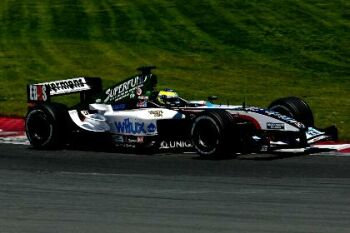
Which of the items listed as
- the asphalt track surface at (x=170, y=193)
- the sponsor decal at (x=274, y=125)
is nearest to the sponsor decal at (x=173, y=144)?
the asphalt track surface at (x=170, y=193)

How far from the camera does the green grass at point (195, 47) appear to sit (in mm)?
26253

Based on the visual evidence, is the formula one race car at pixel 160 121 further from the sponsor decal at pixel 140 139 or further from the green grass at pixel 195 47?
the green grass at pixel 195 47

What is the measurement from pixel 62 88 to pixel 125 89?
141 cm

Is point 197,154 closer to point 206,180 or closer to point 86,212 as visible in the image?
point 206,180

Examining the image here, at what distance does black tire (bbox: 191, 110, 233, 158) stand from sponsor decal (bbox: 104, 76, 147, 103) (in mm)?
1839

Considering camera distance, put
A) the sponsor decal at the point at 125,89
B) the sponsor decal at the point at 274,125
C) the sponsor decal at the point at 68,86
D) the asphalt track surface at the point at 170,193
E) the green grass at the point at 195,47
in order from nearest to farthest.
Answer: the asphalt track surface at the point at 170,193
the sponsor decal at the point at 274,125
the sponsor decal at the point at 125,89
the sponsor decal at the point at 68,86
the green grass at the point at 195,47

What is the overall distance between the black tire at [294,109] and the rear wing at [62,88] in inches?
128

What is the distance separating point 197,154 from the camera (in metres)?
15.8

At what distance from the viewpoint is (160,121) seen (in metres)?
15.9

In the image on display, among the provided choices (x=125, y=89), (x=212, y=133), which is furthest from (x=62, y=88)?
(x=212, y=133)

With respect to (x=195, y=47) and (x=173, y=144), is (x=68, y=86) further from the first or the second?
(x=195, y=47)

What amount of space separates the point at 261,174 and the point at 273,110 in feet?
10.5

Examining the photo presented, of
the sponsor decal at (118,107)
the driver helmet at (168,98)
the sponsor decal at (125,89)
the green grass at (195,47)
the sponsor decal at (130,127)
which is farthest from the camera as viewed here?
the green grass at (195,47)

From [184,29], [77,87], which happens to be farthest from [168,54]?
[77,87]
